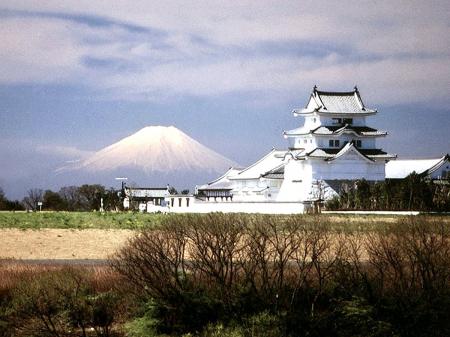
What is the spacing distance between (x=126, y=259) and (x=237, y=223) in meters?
3.87

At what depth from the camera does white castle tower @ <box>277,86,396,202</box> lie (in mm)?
79875

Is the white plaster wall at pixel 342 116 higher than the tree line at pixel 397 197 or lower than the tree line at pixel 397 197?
higher

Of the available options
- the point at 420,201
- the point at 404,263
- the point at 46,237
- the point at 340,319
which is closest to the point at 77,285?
the point at 340,319

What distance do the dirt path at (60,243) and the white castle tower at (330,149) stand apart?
32.9 metres

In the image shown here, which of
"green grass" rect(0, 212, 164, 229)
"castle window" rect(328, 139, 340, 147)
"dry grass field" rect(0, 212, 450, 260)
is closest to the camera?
"dry grass field" rect(0, 212, 450, 260)

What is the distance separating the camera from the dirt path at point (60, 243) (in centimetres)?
3697

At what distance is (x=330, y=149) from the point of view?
272 feet

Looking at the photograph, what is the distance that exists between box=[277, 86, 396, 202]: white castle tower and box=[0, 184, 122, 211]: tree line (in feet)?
72.9

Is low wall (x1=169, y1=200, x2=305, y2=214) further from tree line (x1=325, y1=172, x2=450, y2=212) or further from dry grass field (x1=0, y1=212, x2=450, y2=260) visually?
dry grass field (x1=0, y1=212, x2=450, y2=260)

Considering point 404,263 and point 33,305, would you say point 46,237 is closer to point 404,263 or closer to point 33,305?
point 33,305

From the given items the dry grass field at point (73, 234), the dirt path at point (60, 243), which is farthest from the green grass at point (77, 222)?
the dirt path at point (60, 243)

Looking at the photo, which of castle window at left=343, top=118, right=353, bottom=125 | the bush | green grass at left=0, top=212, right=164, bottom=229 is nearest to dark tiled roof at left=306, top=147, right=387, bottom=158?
castle window at left=343, top=118, right=353, bottom=125

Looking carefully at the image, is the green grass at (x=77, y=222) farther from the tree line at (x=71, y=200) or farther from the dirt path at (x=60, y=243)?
the tree line at (x=71, y=200)

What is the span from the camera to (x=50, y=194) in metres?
108
